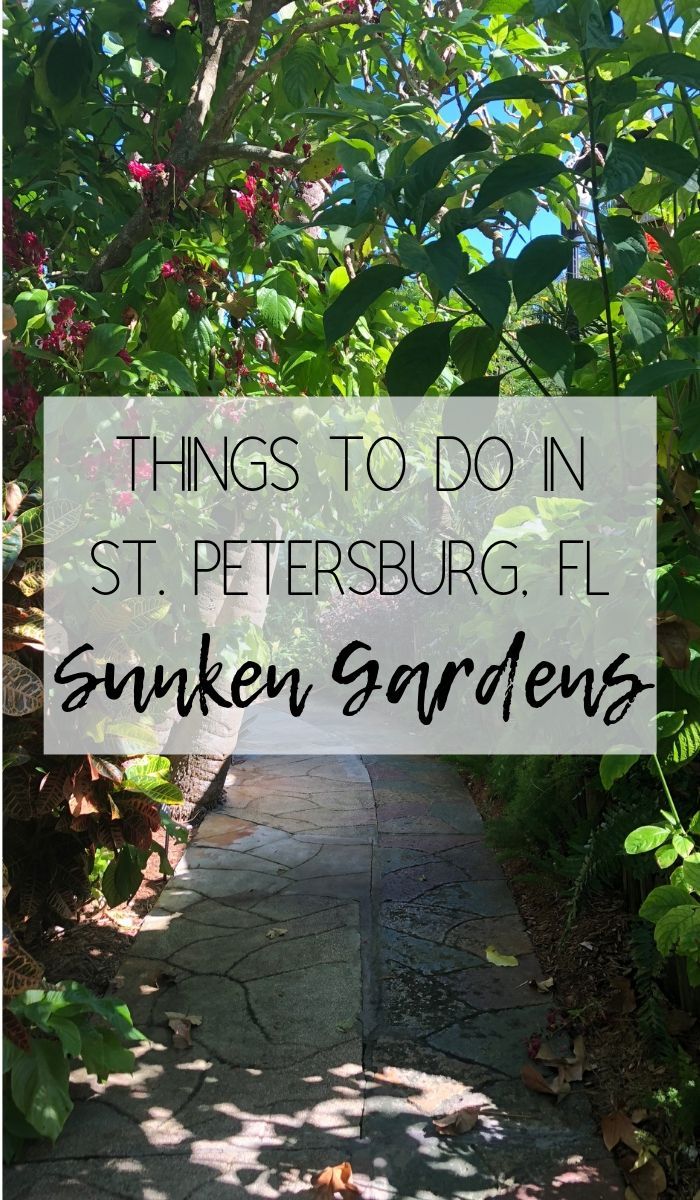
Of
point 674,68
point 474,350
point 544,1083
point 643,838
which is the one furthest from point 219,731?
point 674,68

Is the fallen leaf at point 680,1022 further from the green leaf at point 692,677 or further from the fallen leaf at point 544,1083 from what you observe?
the green leaf at point 692,677

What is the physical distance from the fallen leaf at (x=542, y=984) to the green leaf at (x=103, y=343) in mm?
2132

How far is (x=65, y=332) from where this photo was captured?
2.14m

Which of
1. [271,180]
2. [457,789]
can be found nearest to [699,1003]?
[271,180]

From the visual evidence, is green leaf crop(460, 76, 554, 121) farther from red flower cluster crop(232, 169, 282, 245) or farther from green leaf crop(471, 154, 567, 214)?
red flower cluster crop(232, 169, 282, 245)

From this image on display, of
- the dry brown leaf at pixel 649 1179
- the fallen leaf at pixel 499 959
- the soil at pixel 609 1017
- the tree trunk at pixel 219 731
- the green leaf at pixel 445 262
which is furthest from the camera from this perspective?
the tree trunk at pixel 219 731

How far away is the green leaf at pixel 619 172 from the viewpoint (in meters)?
1.18

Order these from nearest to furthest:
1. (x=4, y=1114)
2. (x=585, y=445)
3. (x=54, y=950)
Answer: (x=585, y=445) < (x=4, y=1114) < (x=54, y=950)

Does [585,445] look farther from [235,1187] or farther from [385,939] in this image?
[385,939]

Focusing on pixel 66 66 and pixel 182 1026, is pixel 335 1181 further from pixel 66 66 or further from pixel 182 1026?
pixel 66 66

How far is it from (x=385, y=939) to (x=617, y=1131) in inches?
51.0

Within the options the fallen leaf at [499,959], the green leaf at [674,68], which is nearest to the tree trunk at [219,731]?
the fallen leaf at [499,959]

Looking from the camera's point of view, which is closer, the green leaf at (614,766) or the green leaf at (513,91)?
the green leaf at (513,91)

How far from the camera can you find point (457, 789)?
19.1ft
